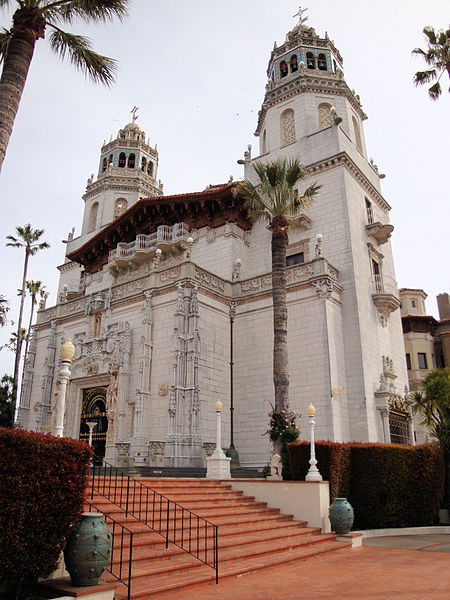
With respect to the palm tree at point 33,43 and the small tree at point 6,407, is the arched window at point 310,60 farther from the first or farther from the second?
the small tree at point 6,407

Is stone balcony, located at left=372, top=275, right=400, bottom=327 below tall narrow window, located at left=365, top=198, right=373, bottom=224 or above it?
below

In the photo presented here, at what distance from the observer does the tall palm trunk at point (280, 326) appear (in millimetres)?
17250

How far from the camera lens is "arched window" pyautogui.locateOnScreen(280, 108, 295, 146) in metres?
30.0

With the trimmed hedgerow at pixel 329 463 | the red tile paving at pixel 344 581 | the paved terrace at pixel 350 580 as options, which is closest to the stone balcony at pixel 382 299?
the trimmed hedgerow at pixel 329 463

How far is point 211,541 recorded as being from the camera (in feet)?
35.5

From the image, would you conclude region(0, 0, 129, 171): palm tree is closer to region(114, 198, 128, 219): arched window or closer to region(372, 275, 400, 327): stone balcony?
region(372, 275, 400, 327): stone balcony

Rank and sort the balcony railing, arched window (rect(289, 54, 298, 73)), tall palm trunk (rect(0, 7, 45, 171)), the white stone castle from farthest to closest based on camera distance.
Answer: arched window (rect(289, 54, 298, 73)), the balcony railing, the white stone castle, tall palm trunk (rect(0, 7, 45, 171))

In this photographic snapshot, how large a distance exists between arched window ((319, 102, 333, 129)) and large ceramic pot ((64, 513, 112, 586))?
89.0 feet

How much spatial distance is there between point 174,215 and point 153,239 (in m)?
2.07

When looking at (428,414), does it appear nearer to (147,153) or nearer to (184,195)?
(184,195)

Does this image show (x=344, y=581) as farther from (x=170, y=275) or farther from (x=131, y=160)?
(x=131, y=160)

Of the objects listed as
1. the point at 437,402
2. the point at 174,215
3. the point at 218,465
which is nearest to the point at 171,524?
the point at 218,465

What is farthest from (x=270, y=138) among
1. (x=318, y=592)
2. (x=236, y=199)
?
(x=318, y=592)

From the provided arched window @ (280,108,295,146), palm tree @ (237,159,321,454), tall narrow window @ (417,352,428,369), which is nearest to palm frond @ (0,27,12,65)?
palm tree @ (237,159,321,454)
